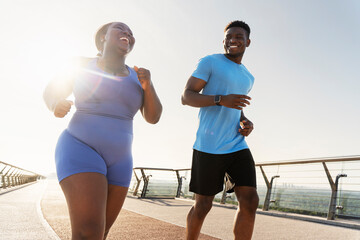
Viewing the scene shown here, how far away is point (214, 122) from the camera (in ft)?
8.91

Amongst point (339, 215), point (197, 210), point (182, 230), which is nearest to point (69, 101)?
point (197, 210)

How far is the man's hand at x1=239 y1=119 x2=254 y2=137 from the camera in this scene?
8.84 feet

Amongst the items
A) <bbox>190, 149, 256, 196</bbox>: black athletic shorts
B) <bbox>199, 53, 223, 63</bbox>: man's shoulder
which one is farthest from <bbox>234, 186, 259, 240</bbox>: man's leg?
<bbox>199, 53, 223, 63</bbox>: man's shoulder

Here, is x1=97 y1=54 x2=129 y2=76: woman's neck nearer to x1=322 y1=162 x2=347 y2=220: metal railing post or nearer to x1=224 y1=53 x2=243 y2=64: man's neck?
x1=224 y1=53 x2=243 y2=64: man's neck

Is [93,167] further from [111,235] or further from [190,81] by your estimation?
[111,235]

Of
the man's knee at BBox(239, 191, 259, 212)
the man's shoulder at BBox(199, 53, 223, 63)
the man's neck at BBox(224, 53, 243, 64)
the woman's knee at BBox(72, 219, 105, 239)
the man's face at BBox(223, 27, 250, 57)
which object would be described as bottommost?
the woman's knee at BBox(72, 219, 105, 239)

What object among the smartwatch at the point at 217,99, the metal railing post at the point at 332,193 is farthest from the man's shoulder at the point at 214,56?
the metal railing post at the point at 332,193

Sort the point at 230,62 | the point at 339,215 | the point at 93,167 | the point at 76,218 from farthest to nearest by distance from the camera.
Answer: the point at 339,215, the point at 230,62, the point at 93,167, the point at 76,218

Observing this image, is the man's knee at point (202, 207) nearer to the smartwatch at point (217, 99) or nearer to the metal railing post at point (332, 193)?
the smartwatch at point (217, 99)

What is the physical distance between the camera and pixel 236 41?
2881 mm

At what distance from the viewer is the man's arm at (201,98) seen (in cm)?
238

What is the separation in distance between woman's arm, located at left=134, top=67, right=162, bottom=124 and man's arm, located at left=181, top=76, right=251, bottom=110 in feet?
1.93

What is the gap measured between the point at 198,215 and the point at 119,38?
1.57 meters

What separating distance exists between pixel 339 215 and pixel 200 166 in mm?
5190
